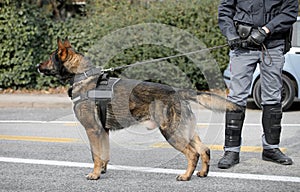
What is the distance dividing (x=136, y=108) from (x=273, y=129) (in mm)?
1566

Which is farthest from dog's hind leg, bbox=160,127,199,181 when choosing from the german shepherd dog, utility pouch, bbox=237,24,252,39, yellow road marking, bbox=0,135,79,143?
yellow road marking, bbox=0,135,79,143

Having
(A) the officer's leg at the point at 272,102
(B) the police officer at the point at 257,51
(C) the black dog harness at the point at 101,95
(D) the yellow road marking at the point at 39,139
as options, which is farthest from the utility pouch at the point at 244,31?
(D) the yellow road marking at the point at 39,139

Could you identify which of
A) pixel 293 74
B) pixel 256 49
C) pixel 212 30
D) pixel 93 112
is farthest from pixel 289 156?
pixel 212 30

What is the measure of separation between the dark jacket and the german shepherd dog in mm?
844

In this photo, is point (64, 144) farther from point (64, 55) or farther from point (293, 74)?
point (293, 74)

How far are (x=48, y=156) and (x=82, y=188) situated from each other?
1.55 meters

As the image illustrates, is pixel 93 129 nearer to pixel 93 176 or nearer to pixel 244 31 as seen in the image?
pixel 93 176

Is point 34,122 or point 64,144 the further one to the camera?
point 34,122

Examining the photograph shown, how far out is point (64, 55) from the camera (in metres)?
5.58

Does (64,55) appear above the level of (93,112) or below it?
above

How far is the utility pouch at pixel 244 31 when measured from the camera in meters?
5.77

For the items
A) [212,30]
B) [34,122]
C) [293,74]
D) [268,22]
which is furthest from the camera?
[212,30]

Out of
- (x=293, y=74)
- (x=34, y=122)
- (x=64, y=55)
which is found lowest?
(x=34, y=122)

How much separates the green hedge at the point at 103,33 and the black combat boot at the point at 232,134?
21.5ft
